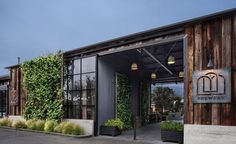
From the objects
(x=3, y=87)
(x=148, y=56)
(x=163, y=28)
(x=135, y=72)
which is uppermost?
(x=163, y=28)

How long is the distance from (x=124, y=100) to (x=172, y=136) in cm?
499

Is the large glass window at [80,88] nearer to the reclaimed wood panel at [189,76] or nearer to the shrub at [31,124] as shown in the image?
the shrub at [31,124]

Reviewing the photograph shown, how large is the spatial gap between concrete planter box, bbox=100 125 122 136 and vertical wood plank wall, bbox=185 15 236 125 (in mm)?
4455

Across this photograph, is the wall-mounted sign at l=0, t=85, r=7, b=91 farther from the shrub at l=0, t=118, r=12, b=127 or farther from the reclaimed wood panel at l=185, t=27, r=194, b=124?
the reclaimed wood panel at l=185, t=27, r=194, b=124

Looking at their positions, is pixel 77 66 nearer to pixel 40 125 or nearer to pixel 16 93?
pixel 40 125

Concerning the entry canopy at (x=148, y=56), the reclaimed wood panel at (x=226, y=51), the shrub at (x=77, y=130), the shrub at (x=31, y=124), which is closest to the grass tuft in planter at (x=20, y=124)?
the shrub at (x=31, y=124)

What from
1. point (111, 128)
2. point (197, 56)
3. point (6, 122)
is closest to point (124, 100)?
point (111, 128)

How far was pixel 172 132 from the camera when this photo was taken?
1233 cm

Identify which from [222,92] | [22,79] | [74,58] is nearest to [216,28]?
[222,92]

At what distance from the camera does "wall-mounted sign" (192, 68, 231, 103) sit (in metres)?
9.92

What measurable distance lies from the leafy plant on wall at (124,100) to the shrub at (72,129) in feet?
7.87

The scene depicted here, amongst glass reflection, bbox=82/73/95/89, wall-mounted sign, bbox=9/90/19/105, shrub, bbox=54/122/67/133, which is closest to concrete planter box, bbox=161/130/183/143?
glass reflection, bbox=82/73/95/89

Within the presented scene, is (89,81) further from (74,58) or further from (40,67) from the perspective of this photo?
(40,67)

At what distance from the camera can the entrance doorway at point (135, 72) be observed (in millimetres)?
13406
